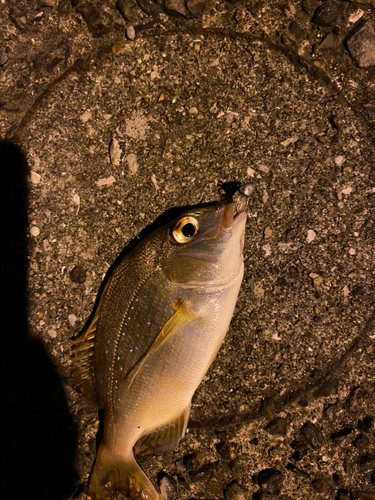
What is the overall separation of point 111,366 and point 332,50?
96.7 inches

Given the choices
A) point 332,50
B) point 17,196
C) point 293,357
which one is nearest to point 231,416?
point 293,357

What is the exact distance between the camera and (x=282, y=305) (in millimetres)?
2170

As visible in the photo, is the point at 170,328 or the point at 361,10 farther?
the point at 361,10

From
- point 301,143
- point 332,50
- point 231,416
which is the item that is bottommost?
point 231,416

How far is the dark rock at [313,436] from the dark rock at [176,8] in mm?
2857

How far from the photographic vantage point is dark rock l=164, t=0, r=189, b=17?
2154mm

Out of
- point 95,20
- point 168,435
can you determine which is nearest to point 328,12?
point 95,20

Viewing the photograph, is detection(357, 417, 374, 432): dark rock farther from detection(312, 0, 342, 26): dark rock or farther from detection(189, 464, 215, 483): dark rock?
detection(312, 0, 342, 26): dark rock

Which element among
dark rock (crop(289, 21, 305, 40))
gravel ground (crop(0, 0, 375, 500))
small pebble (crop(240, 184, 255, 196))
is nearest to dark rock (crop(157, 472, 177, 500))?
gravel ground (crop(0, 0, 375, 500))

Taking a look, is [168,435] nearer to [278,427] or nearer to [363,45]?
[278,427]

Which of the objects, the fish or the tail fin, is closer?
the fish

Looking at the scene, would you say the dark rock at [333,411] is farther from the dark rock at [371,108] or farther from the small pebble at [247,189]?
the dark rock at [371,108]

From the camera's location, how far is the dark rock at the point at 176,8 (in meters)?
2.15

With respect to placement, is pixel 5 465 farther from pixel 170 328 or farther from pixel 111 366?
pixel 170 328
